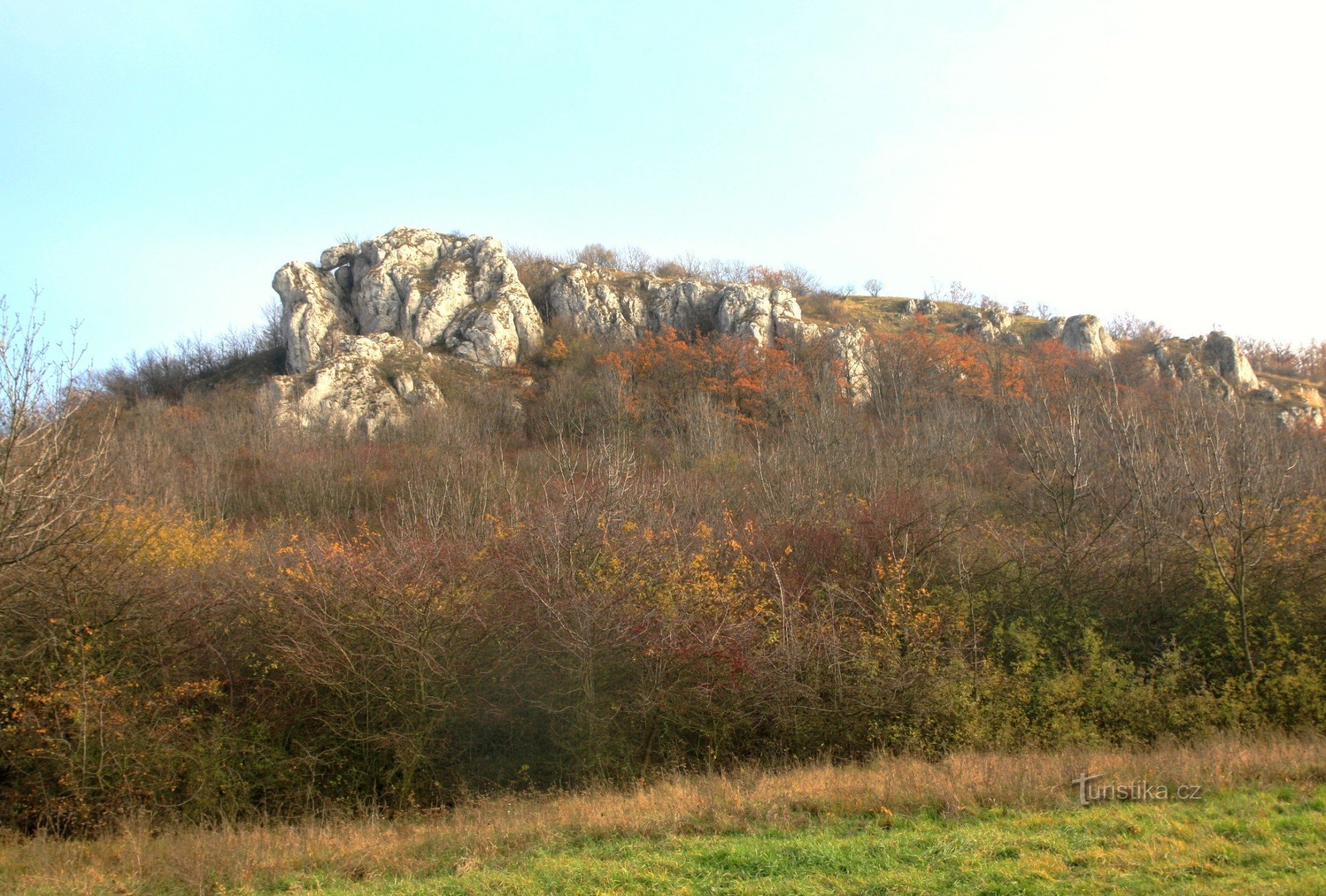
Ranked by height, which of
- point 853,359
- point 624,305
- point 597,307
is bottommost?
point 853,359

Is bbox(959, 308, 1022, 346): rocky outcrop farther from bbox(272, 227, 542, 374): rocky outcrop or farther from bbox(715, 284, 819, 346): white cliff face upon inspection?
bbox(272, 227, 542, 374): rocky outcrop

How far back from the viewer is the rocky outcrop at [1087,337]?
200 feet

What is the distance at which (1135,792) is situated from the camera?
393 inches

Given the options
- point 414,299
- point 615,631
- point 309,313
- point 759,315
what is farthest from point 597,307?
point 615,631

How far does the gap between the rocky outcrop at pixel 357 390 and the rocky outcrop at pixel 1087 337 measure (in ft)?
158

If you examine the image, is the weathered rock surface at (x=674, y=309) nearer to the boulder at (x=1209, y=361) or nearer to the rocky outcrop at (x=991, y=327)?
the rocky outcrop at (x=991, y=327)

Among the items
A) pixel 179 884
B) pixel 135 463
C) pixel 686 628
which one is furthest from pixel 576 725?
pixel 135 463

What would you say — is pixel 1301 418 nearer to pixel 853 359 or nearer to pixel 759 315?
pixel 853 359

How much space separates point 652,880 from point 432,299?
4930 cm

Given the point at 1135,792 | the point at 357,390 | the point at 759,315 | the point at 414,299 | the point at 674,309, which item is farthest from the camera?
the point at 674,309

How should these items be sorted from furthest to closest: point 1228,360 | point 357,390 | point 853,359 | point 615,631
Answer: point 1228,360 → point 853,359 → point 357,390 → point 615,631

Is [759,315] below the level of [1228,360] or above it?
above

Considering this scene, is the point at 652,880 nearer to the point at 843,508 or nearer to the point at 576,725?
the point at 576,725

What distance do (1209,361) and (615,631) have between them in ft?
196
